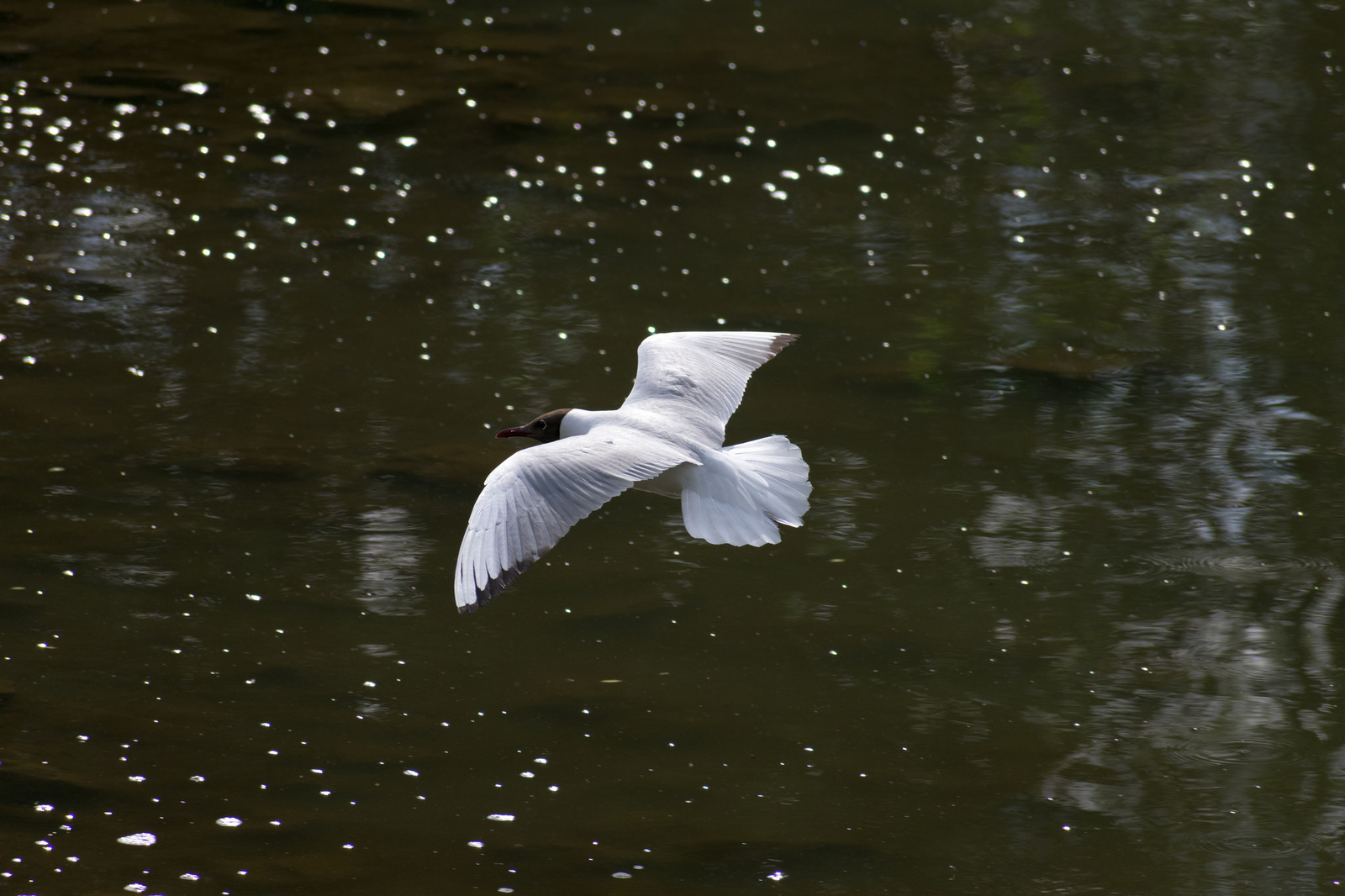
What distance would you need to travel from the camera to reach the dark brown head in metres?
4.75

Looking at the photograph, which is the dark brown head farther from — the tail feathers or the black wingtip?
the black wingtip

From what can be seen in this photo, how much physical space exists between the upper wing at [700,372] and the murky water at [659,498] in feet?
1.73

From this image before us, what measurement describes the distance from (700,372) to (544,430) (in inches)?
21.5

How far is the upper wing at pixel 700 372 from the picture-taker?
15.7ft

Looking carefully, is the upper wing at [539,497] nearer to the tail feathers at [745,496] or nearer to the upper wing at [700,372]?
the tail feathers at [745,496]

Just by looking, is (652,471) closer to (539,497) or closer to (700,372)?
(539,497)

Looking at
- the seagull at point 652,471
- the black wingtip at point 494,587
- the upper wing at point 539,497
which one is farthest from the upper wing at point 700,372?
the black wingtip at point 494,587

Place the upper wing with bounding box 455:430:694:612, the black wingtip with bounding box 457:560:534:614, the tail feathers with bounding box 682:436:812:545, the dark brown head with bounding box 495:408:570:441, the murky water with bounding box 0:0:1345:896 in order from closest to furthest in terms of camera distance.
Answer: the black wingtip with bounding box 457:560:534:614 < the upper wing with bounding box 455:430:694:612 < the murky water with bounding box 0:0:1345:896 < the tail feathers with bounding box 682:436:812:545 < the dark brown head with bounding box 495:408:570:441

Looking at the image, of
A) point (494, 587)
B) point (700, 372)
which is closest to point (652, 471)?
point (494, 587)

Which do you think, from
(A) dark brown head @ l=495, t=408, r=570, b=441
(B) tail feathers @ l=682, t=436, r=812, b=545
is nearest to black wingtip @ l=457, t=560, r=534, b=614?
(B) tail feathers @ l=682, t=436, r=812, b=545

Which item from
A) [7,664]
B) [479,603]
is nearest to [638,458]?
[479,603]

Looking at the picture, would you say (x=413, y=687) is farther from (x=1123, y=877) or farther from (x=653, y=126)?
(x=653, y=126)

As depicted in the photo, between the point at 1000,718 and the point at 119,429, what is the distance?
3.25 meters

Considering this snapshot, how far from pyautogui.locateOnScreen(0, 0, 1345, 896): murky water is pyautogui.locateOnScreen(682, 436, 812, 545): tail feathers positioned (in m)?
0.50
